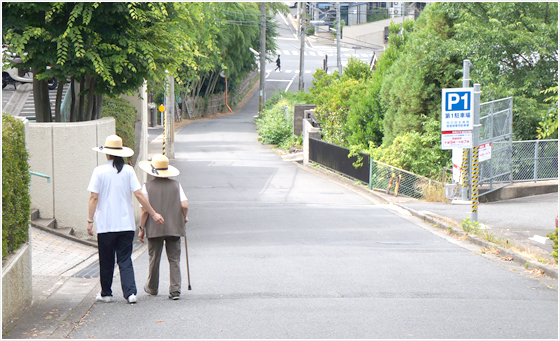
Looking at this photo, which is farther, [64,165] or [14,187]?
[64,165]

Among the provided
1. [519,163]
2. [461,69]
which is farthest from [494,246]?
[461,69]

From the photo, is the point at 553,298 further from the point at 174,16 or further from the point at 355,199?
the point at 355,199

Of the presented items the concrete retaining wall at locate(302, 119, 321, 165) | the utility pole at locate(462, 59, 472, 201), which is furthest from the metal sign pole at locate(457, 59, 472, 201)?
the concrete retaining wall at locate(302, 119, 321, 165)

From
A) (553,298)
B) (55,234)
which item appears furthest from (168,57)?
(553,298)

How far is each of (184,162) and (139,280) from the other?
72.5ft

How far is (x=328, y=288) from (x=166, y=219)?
2209 millimetres

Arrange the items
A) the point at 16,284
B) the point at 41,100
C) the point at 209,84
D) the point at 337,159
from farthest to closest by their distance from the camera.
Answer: the point at 209,84 → the point at 337,159 → the point at 41,100 → the point at 16,284

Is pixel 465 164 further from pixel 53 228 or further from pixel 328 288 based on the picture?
pixel 53 228

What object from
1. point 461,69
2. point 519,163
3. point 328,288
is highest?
point 461,69

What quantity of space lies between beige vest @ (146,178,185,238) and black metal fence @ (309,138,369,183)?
54.0 ft

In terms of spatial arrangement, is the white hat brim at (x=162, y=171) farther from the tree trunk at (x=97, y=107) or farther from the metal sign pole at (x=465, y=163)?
the metal sign pole at (x=465, y=163)

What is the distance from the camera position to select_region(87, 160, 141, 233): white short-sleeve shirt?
7.05 meters

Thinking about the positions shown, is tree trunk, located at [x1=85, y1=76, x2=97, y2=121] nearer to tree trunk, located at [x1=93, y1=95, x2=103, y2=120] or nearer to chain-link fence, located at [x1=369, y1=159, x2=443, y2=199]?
tree trunk, located at [x1=93, y1=95, x2=103, y2=120]

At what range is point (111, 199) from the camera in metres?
7.06
